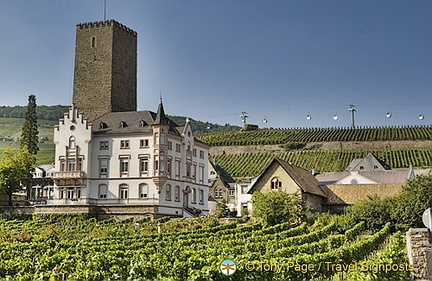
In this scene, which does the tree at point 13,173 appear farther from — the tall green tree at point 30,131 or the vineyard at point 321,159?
the vineyard at point 321,159

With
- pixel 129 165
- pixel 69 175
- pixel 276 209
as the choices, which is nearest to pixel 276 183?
pixel 276 209

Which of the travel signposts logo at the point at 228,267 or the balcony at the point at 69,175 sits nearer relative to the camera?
the travel signposts logo at the point at 228,267

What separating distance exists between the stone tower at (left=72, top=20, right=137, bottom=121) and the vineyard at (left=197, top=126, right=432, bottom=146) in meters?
54.8

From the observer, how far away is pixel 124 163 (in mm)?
60750

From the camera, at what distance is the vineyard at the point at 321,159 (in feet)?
339

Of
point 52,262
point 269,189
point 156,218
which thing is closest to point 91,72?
point 156,218

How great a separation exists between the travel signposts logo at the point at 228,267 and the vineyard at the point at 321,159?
8330 cm

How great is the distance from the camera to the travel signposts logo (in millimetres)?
19270

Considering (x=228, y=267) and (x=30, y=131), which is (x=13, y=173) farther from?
(x=228, y=267)

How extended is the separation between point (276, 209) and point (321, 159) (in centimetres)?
6491

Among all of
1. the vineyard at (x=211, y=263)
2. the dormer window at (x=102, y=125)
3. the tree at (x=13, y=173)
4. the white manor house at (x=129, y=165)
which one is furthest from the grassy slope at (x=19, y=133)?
the vineyard at (x=211, y=263)

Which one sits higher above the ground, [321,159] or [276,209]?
[321,159]

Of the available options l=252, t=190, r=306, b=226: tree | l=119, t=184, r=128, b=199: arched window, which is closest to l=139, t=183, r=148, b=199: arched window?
l=119, t=184, r=128, b=199: arched window

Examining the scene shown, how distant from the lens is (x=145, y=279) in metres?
19.2
